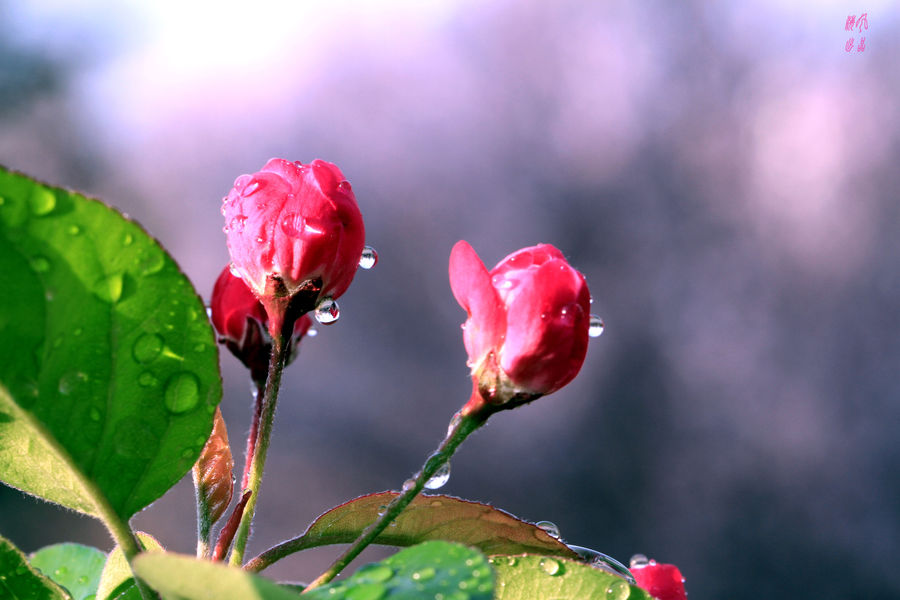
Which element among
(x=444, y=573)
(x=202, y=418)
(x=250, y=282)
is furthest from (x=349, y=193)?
(x=444, y=573)

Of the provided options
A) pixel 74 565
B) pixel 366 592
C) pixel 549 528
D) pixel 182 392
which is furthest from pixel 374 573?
pixel 74 565

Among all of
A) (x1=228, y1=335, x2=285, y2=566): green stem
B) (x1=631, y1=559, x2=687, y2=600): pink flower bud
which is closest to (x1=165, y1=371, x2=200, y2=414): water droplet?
(x1=228, y1=335, x2=285, y2=566): green stem

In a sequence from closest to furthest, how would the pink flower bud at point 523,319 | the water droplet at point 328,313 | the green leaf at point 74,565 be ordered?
the pink flower bud at point 523,319 < the water droplet at point 328,313 < the green leaf at point 74,565

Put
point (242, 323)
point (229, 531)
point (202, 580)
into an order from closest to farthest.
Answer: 1. point (202, 580)
2. point (229, 531)
3. point (242, 323)

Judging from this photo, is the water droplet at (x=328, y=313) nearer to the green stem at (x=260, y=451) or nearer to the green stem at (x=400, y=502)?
the green stem at (x=260, y=451)

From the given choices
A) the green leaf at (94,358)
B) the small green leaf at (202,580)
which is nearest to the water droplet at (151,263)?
the green leaf at (94,358)

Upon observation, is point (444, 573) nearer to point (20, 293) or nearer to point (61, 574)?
point (20, 293)

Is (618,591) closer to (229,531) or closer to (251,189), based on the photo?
(229,531)
